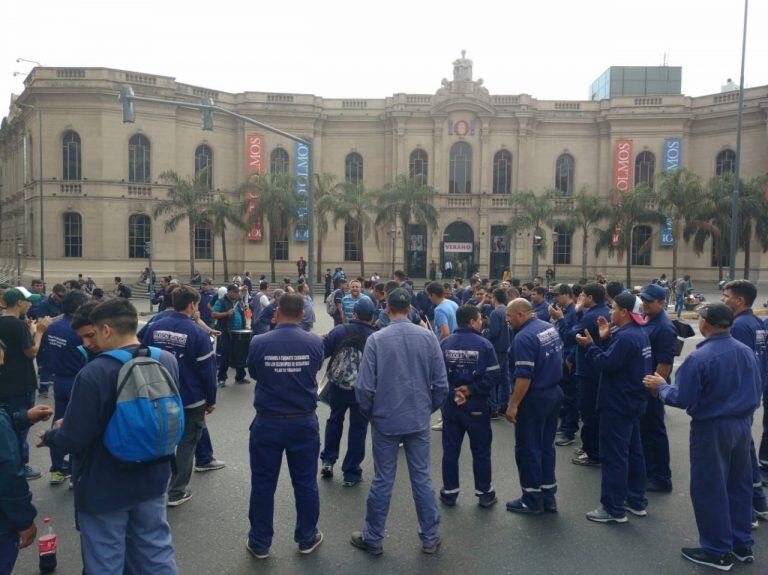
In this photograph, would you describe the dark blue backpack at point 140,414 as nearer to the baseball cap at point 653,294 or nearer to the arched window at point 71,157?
the baseball cap at point 653,294

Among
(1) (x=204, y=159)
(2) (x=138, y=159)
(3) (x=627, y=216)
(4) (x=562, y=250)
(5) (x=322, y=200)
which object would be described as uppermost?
(1) (x=204, y=159)

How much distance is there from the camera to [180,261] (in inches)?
1576

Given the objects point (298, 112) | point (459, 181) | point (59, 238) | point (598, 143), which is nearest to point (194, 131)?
point (298, 112)

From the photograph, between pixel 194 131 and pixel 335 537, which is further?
pixel 194 131

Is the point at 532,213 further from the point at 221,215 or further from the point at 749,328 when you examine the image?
the point at 749,328

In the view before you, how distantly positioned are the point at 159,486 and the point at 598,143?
4405cm

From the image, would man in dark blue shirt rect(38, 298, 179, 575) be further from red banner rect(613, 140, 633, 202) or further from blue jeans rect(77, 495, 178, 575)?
red banner rect(613, 140, 633, 202)

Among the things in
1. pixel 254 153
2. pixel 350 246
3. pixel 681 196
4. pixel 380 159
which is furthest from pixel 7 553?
pixel 380 159

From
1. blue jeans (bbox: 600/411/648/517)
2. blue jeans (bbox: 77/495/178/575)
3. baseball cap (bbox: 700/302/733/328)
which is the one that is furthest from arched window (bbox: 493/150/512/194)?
blue jeans (bbox: 77/495/178/575)

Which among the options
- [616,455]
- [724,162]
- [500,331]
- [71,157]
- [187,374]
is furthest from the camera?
[724,162]

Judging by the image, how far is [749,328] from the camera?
19.3 ft

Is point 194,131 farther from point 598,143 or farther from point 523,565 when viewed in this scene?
point 523,565

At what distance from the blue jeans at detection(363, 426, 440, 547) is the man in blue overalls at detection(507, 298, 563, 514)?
3.53ft

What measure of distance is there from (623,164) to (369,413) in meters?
41.2
